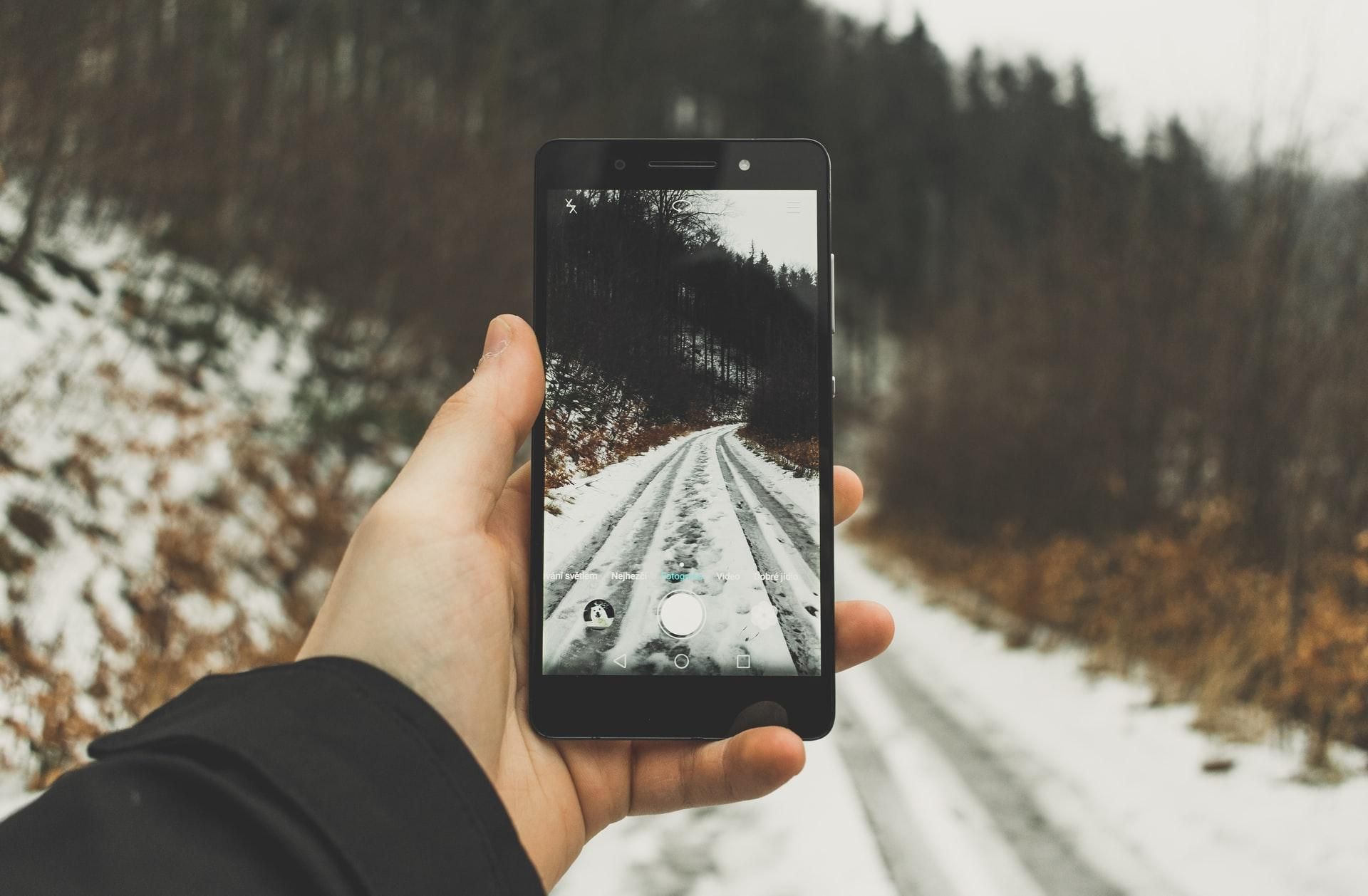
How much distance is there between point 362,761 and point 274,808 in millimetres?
117

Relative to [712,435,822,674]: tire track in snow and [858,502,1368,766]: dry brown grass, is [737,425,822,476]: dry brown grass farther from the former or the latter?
[858,502,1368,766]: dry brown grass

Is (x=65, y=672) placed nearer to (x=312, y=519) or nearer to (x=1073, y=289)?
(x=312, y=519)

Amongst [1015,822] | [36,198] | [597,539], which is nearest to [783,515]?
[597,539]

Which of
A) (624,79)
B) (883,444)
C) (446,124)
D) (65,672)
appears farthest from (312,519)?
(624,79)

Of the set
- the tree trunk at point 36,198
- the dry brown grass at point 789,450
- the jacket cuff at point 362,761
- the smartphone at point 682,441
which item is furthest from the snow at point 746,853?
the tree trunk at point 36,198

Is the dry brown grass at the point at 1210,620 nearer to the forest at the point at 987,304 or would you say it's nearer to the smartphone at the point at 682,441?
the forest at the point at 987,304

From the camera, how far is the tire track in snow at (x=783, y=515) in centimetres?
194

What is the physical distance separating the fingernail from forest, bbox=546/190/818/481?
0.11 m

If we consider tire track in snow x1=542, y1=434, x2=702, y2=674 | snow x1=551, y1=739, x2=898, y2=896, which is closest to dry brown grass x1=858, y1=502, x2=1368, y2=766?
snow x1=551, y1=739, x2=898, y2=896

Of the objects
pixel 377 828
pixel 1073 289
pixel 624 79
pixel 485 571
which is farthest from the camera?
pixel 624 79

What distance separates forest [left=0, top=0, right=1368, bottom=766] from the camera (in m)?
5.38

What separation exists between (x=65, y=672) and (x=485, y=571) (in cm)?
285

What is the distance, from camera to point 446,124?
434 inches

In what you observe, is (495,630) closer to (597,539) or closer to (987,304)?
(597,539)
